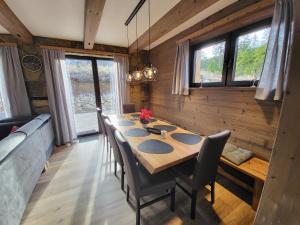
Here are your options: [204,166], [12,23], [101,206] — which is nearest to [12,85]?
[12,23]

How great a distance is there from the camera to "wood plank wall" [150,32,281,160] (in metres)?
1.67

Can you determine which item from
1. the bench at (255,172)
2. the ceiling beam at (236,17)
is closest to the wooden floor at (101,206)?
the bench at (255,172)

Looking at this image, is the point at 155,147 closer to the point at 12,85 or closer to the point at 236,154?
the point at 236,154

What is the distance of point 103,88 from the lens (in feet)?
12.5

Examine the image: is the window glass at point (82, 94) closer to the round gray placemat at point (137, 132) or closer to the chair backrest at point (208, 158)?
the round gray placemat at point (137, 132)

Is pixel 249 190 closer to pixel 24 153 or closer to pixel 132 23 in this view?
pixel 24 153

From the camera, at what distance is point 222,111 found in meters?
2.13

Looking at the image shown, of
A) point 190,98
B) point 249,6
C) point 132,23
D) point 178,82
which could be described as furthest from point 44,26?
point 249,6

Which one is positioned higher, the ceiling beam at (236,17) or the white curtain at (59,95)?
the ceiling beam at (236,17)

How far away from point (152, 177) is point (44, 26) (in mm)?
3115

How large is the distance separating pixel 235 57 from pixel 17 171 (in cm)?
302

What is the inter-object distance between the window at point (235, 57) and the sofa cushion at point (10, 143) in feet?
9.10

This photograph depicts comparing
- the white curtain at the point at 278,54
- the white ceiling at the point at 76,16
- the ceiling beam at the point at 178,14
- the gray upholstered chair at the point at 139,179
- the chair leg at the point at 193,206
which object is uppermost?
the white ceiling at the point at 76,16

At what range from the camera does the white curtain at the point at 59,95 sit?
9.79 ft
